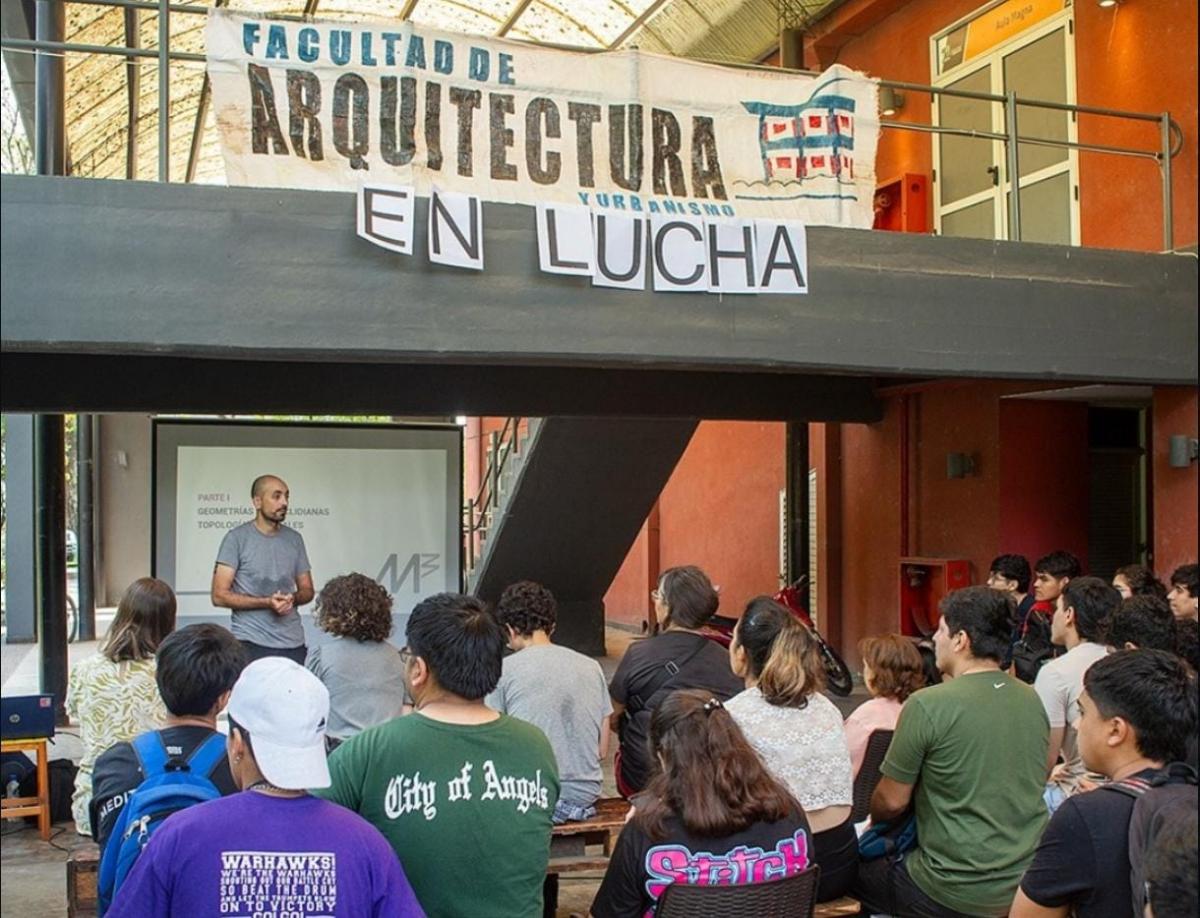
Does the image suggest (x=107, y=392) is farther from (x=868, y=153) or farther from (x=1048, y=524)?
(x=1048, y=524)

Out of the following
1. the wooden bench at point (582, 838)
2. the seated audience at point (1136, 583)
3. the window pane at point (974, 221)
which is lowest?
the wooden bench at point (582, 838)

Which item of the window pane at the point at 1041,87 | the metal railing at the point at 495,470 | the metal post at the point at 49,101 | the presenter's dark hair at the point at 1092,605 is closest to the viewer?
the presenter's dark hair at the point at 1092,605

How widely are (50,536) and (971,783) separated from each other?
290 inches

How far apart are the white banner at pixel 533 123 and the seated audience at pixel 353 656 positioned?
192 centimetres

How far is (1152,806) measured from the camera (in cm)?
266

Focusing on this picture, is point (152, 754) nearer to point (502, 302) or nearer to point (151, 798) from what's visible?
point (151, 798)

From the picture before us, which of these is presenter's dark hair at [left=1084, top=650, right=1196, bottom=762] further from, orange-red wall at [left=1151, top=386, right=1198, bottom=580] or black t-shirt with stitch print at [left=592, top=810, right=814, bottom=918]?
orange-red wall at [left=1151, top=386, right=1198, bottom=580]

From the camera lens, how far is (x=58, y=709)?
31.1 feet

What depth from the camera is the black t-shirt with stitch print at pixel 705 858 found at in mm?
2977

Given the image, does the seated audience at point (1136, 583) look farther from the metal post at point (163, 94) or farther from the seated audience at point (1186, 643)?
the metal post at point (163, 94)

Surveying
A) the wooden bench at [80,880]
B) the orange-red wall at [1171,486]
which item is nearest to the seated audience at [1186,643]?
the orange-red wall at [1171,486]

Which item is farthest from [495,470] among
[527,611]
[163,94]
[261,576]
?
[527,611]

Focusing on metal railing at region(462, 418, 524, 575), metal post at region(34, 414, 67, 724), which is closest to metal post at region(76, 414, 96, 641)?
metal post at region(34, 414, 67, 724)

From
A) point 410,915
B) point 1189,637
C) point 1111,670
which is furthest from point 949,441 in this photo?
point 410,915
